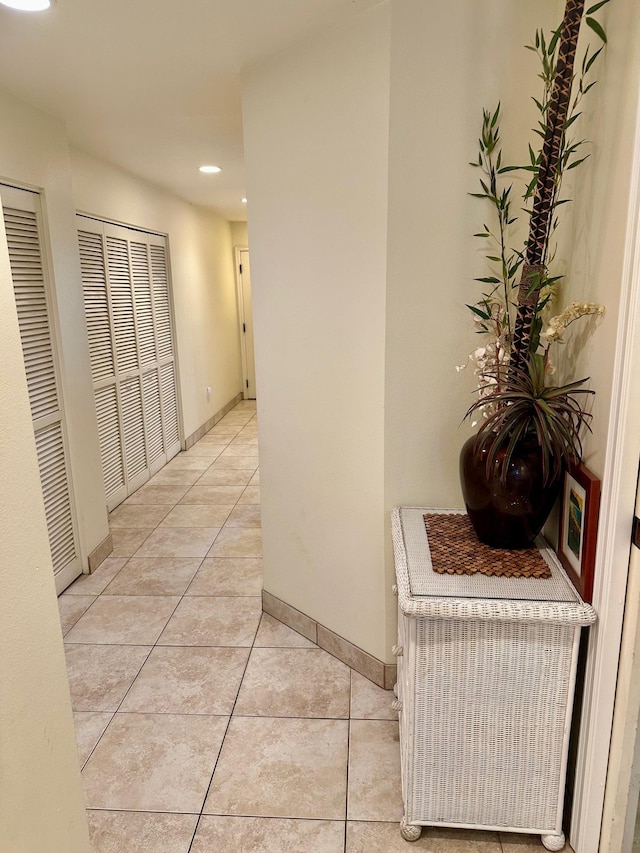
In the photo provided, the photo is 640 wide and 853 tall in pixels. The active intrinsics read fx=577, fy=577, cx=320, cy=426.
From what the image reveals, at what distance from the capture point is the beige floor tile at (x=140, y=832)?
5.25 ft

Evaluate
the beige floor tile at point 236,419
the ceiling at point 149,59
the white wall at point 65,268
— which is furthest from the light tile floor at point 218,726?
the beige floor tile at point 236,419

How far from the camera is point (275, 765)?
73.3 inches

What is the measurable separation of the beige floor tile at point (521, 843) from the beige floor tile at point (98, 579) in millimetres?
2155

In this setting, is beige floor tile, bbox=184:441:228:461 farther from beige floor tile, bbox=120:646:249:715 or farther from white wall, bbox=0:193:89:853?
white wall, bbox=0:193:89:853

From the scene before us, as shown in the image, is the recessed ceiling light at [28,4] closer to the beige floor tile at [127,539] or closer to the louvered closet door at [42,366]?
the louvered closet door at [42,366]

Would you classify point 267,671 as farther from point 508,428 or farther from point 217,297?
point 217,297

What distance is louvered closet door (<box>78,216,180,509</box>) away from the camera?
3.74 metres

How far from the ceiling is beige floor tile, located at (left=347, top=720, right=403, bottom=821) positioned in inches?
91.1

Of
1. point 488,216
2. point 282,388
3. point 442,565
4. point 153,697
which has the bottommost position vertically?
point 153,697

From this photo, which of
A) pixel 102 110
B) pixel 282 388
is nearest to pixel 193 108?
pixel 102 110

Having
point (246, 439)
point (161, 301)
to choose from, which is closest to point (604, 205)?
point (161, 301)

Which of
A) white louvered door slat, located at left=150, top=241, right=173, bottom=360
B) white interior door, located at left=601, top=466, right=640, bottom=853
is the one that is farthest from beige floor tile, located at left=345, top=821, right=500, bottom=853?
white louvered door slat, located at left=150, top=241, right=173, bottom=360

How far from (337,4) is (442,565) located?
5.49 ft

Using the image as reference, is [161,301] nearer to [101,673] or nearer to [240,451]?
[240,451]
